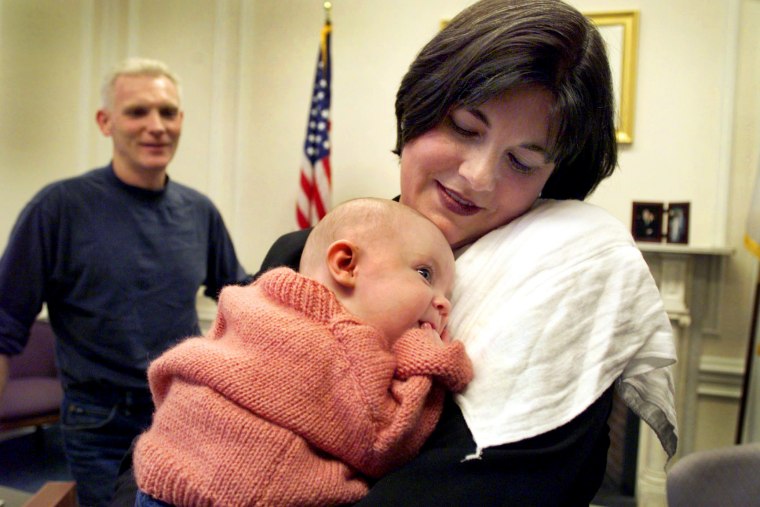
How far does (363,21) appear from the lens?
152 inches

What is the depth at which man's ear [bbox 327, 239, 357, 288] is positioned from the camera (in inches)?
36.4

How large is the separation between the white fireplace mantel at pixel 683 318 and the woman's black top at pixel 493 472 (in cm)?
277

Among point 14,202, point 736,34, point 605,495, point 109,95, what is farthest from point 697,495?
point 14,202

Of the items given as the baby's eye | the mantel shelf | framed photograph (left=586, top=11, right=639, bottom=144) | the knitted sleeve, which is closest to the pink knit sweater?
the knitted sleeve

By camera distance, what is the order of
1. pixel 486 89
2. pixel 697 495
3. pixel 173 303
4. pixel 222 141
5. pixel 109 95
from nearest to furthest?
pixel 486 89
pixel 697 495
pixel 173 303
pixel 109 95
pixel 222 141

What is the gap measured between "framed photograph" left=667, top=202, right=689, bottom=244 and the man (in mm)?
2558

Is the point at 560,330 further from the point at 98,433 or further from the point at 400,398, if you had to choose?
the point at 98,433

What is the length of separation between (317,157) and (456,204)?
2723 millimetres

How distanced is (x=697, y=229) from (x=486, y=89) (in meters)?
3.02

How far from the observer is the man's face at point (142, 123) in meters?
2.35

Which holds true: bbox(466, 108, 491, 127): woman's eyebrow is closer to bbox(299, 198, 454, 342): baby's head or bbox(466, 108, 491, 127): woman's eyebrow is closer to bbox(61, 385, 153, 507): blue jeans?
bbox(299, 198, 454, 342): baby's head

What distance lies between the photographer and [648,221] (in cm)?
338

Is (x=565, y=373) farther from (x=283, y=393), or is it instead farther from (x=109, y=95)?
(x=109, y=95)

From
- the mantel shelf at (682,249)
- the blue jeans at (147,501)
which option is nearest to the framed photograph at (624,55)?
the mantel shelf at (682,249)
